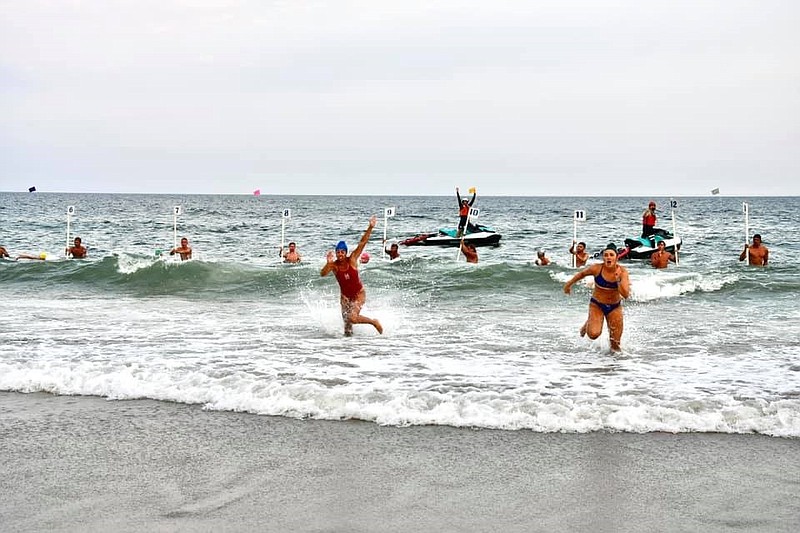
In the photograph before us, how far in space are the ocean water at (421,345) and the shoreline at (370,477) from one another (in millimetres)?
512

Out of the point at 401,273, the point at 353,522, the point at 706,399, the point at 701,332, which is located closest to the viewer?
the point at 353,522

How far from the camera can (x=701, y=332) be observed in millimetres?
12523

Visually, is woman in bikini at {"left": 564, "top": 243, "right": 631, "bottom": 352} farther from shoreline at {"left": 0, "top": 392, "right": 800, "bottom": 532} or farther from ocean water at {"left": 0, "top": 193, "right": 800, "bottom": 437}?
shoreline at {"left": 0, "top": 392, "right": 800, "bottom": 532}

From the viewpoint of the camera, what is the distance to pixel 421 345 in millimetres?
Result: 11141

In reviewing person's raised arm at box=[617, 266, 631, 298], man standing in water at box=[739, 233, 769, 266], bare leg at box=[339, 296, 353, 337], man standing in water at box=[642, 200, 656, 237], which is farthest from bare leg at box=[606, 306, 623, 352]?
man standing in water at box=[642, 200, 656, 237]

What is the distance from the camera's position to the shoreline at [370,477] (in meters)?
4.67

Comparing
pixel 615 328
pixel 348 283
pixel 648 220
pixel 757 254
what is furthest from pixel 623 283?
pixel 648 220

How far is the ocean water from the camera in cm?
727

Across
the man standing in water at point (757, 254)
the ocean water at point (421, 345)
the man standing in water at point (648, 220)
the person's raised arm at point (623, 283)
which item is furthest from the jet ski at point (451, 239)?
the person's raised arm at point (623, 283)

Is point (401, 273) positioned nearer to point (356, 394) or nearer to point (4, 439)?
point (356, 394)

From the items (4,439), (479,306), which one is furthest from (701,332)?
(4,439)

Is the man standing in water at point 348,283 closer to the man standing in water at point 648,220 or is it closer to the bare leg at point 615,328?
the bare leg at point 615,328

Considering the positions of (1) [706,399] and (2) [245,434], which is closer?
(2) [245,434]

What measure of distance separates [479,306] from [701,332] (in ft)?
17.0
